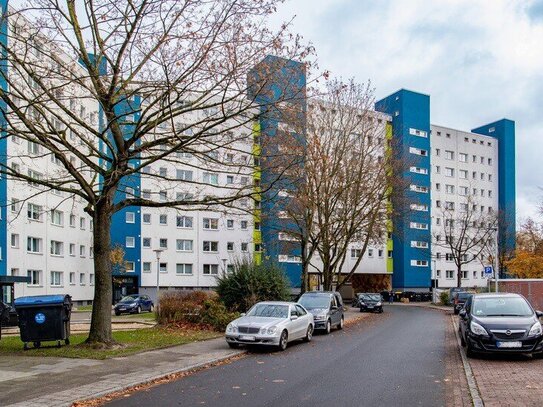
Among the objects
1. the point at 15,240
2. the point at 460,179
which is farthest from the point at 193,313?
the point at 460,179

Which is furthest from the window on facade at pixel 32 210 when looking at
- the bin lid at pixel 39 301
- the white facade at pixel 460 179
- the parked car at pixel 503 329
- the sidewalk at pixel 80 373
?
the white facade at pixel 460 179

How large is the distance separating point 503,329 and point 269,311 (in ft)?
22.5

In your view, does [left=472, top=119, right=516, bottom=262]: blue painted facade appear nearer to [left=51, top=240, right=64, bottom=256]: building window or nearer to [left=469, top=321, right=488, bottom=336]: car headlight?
[left=51, top=240, right=64, bottom=256]: building window

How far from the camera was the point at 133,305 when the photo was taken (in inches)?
1694

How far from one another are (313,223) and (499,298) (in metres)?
23.0

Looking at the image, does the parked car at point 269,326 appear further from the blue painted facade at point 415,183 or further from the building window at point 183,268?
the blue painted facade at point 415,183

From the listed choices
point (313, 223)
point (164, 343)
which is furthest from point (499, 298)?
point (313, 223)

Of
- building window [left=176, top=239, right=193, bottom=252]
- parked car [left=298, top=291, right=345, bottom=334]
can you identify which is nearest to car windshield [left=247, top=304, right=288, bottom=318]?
parked car [left=298, top=291, right=345, bottom=334]

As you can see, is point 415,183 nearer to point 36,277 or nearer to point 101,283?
point 36,277

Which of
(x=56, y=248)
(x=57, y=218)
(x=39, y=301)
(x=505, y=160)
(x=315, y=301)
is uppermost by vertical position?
(x=505, y=160)

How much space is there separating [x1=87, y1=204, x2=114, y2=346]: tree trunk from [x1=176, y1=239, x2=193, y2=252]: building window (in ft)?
163

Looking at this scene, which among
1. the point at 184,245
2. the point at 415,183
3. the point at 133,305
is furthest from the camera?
the point at 415,183

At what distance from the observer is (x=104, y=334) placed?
1573cm

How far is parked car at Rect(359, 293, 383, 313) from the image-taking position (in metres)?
45.7
